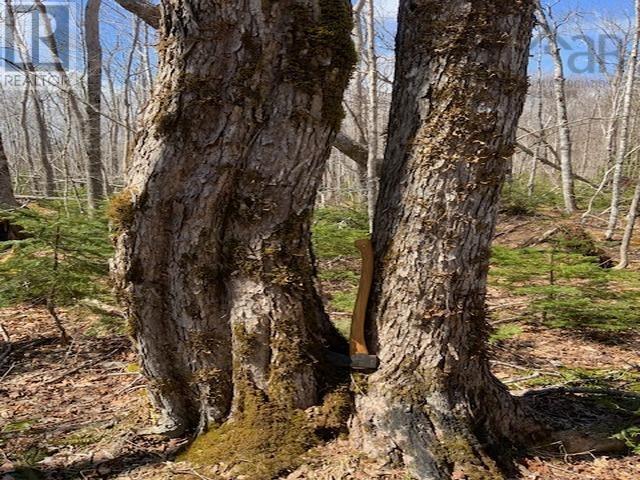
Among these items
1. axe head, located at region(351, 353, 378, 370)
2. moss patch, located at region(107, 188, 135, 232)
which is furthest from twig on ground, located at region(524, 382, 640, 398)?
moss patch, located at region(107, 188, 135, 232)

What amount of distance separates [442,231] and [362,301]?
1.81 feet

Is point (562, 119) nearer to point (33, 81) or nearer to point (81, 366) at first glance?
point (81, 366)

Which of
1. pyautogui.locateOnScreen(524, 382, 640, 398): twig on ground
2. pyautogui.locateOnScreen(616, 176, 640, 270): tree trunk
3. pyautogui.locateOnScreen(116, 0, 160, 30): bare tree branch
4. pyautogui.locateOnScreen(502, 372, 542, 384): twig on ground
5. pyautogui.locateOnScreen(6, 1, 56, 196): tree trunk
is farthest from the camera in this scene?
pyautogui.locateOnScreen(6, 1, 56, 196): tree trunk

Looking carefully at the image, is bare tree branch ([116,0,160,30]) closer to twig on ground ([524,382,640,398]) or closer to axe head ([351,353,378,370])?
axe head ([351,353,378,370])

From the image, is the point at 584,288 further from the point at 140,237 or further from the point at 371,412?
the point at 140,237

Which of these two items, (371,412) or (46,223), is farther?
(46,223)

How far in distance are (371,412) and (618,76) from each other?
26.7 metres

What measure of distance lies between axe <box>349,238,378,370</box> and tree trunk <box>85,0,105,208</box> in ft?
34.2

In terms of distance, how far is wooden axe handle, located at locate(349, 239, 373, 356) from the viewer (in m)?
2.52

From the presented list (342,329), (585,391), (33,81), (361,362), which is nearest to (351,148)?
(342,329)

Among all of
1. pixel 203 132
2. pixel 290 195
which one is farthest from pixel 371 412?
pixel 203 132

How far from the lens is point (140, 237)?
97.0 inches

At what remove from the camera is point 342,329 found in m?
4.16

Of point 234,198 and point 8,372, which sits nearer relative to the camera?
point 234,198
